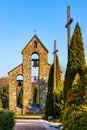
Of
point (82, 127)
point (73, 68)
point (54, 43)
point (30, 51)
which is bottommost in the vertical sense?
point (82, 127)

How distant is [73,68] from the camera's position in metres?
24.4

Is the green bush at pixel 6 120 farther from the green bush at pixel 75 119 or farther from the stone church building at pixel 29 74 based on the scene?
the stone church building at pixel 29 74

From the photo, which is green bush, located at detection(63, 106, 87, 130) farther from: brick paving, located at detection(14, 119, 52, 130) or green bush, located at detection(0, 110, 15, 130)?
brick paving, located at detection(14, 119, 52, 130)

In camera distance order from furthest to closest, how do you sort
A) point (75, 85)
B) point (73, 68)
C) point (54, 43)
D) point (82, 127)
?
point (54, 43)
point (73, 68)
point (75, 85)
point (82, 127)

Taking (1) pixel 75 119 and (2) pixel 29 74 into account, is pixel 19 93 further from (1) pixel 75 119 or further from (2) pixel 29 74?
(1) pixel 75 119

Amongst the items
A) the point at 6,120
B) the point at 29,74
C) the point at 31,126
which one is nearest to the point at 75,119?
the point at 6,120

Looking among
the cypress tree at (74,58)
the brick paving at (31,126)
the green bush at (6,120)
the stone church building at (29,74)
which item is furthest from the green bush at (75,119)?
the stone church building at (29,74)

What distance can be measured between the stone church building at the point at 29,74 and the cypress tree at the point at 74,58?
2686 centimetres

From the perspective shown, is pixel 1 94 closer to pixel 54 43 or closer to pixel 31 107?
pixel 31 107

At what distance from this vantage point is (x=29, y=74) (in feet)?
174

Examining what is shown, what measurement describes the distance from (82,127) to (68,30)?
1094 cm

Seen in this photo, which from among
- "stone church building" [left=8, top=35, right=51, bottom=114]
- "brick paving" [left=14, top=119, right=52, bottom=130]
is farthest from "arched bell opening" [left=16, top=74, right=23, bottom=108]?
"brick paving" [left=14, top=119, right=52, bottom=130]

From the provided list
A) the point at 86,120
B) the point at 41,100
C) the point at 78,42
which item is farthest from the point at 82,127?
the point at 41,100

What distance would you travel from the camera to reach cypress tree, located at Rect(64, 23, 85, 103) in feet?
79.0
